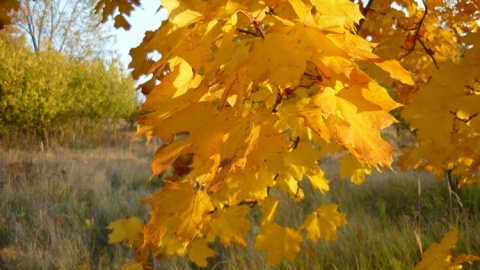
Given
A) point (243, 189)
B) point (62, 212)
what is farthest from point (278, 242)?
point (62, 212)

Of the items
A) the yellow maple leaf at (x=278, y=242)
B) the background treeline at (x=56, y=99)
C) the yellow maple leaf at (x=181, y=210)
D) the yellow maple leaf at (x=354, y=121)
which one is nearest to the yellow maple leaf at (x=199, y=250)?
the yellow maple leaf at (x=278, y=242)

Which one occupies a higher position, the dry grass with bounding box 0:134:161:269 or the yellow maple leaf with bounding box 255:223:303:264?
the yellow maple leaf with bounding box 255:223:303:264

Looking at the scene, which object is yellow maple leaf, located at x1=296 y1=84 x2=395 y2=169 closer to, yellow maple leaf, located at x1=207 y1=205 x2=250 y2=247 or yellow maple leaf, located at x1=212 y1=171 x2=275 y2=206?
yellow maple leaf, located at x1=212 y1=171 x2=275 y2=206

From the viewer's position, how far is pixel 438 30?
8.91ft

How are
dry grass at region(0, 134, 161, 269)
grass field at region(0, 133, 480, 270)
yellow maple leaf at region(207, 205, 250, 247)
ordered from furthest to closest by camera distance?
dry grass at region(0, 134, 161, 269), grass field at region(0, 133, 480, 270), yellow maple leaf at region(207, 205, 250, 247)

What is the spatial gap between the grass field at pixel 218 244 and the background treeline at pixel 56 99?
3628 millimetres

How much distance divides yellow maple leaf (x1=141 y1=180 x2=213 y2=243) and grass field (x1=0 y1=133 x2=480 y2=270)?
1.33 m

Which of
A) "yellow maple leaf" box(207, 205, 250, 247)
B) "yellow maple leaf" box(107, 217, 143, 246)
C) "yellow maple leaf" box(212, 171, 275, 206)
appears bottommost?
"yellow maple leaf" box(107, 217, 143, 246)

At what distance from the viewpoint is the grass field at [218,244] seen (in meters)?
2.58

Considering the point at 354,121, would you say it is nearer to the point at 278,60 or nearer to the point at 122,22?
the point at 278,60

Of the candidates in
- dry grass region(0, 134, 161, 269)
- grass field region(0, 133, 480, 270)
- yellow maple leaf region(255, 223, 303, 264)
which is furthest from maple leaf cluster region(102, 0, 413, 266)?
dry grass region(0, 134, 161, 269)

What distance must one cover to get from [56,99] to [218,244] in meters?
8.25

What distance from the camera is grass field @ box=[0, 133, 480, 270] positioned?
2576mm

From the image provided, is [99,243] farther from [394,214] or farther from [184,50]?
[184,50]
